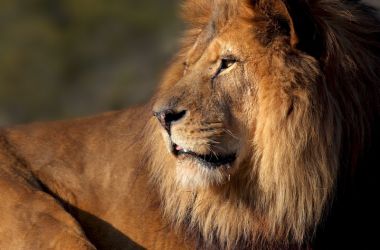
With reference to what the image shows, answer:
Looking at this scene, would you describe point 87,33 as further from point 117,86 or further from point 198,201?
point 198,201

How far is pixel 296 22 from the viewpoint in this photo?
5.48 metres

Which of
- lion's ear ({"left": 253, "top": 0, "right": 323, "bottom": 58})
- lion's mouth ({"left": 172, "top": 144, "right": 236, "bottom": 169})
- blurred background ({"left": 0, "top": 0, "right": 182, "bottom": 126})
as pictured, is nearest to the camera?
lion's ear ({"left": 253, "top": 0, "right": 323, "bottom": 58})

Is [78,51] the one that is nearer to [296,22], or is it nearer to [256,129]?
[256,129]

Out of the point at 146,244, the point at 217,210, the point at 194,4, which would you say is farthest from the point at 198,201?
the point at 194,4

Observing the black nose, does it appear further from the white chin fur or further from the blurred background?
the blurred background

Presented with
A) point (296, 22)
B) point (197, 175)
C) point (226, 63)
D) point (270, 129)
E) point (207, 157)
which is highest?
point (296, 22)

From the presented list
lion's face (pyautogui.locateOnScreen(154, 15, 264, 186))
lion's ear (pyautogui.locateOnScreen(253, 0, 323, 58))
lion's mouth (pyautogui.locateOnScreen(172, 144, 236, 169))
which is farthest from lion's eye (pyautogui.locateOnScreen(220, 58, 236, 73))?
lion's mouth (pyautogui.locateOnScreen(172, 144, 236, 169))

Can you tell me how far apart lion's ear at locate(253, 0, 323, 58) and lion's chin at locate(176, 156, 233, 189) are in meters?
0.73

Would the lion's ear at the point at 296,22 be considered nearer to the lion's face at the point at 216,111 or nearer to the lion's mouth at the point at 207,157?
the lion's face at the point at 216,111

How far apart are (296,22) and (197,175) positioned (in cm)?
94

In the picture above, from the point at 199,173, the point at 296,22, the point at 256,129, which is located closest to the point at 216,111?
the point at 256,129

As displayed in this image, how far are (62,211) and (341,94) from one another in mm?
1875

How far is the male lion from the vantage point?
555 centimetres

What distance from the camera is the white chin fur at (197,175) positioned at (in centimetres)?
568
